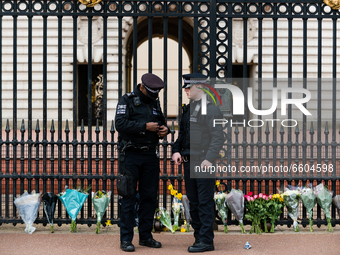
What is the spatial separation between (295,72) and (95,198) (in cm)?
1426

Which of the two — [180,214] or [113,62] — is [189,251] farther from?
[113,62]

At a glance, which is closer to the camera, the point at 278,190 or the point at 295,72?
the point at 278,190

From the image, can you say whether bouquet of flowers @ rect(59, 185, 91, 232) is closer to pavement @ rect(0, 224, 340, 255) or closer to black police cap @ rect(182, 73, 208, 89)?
pavement @ rect(0, 224, 340, 255)

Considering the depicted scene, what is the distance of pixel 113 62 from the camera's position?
57.6ft

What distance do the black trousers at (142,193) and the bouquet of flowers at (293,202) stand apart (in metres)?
2.02

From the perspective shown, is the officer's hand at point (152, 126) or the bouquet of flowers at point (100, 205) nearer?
the officer's hand at point (152, 126)

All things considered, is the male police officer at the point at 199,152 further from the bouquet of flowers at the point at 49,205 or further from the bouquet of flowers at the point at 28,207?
the bouquet of flowers at the point at 28,207

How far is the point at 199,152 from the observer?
5.04m

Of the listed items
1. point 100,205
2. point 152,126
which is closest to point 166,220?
point 100,205

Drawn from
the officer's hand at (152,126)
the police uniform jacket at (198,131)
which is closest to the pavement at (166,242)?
the police uniform jacket at (198,131)

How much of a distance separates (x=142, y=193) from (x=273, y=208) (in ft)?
6.54

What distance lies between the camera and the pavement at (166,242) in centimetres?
498

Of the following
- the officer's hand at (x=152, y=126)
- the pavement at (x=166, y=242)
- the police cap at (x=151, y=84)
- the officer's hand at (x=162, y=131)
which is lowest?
the pavement at (x=166, y=242)

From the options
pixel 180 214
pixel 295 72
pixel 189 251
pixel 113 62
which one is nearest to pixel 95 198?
pixel 180 214
